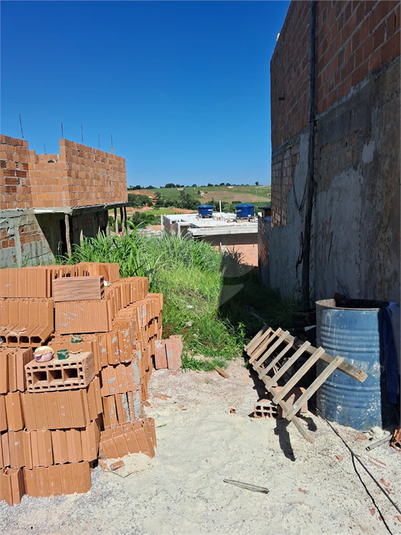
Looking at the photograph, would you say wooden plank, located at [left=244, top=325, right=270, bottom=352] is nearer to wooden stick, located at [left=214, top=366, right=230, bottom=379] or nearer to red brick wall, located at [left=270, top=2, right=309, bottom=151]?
wooden stick, located at [left=214, top=366, right=230, bottom=379]

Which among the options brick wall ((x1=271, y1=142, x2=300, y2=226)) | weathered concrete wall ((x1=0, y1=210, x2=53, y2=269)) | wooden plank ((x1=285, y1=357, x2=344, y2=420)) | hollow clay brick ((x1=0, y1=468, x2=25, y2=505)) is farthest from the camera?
brick wall ((x1=271, y1=142, x2=300, y2=226))

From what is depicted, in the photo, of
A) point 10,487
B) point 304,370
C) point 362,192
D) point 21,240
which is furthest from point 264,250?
point 10,487

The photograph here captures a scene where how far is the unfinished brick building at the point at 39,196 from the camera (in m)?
7.12

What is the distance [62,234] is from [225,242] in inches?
305

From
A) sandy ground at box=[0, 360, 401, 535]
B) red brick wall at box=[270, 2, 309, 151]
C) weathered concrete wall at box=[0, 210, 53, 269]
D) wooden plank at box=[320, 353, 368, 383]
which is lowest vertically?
sandy ground at box=[0, 360, 401, 535]

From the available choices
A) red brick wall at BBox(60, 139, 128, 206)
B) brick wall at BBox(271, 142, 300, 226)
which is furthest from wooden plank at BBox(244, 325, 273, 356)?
red brick wall at BBox(60, 139, 128, 206)

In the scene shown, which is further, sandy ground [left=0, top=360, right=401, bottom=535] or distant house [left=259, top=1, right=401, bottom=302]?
distant house [left=259, top=1, right=401, bottom=302]

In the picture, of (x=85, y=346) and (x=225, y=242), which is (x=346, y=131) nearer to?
(x=85, y=346)

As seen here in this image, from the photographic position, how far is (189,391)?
179 inches

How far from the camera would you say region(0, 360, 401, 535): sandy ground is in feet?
8.41

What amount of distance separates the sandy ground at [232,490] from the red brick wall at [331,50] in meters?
3.20

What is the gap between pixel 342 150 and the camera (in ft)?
14.6

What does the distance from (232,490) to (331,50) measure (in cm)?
479

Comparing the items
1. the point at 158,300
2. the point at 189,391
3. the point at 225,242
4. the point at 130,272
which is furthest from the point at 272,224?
the point at 225,242
